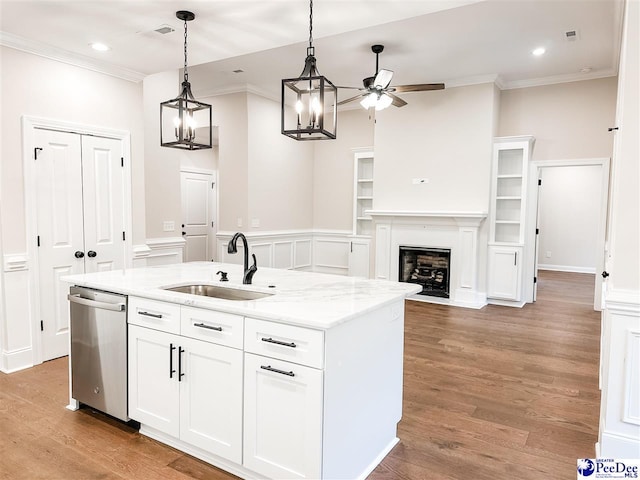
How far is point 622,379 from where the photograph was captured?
7.41ft

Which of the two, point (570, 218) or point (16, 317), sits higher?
point (570, 218)

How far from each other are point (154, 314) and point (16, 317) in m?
2.15

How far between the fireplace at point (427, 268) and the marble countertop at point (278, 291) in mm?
3890

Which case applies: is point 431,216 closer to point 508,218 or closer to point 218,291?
point 508,218

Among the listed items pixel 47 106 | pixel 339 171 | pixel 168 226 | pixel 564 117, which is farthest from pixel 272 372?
pixel 339 171

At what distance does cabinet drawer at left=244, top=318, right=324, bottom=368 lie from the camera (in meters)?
1.89

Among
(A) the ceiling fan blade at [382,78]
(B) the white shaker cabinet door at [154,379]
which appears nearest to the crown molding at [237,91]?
(A) the ceiling fan blade at [382,78]

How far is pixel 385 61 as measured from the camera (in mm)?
5559

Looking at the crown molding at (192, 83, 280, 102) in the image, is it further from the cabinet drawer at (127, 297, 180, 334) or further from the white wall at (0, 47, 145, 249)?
the cabinet drawer at (127, 297, 180, 334)

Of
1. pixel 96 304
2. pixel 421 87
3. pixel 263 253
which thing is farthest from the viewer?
pixel 263 253

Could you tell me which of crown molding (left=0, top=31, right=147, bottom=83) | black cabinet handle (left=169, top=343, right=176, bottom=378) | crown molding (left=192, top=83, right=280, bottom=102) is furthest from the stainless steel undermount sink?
crown molding (left=192, top=83, right=280, bottom=102)

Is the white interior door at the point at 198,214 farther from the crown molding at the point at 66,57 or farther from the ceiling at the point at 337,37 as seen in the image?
the crown molding at the point at 66,57

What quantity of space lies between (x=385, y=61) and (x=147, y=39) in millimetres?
3043

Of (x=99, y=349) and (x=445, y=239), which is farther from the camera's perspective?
(x=445, y=239)
